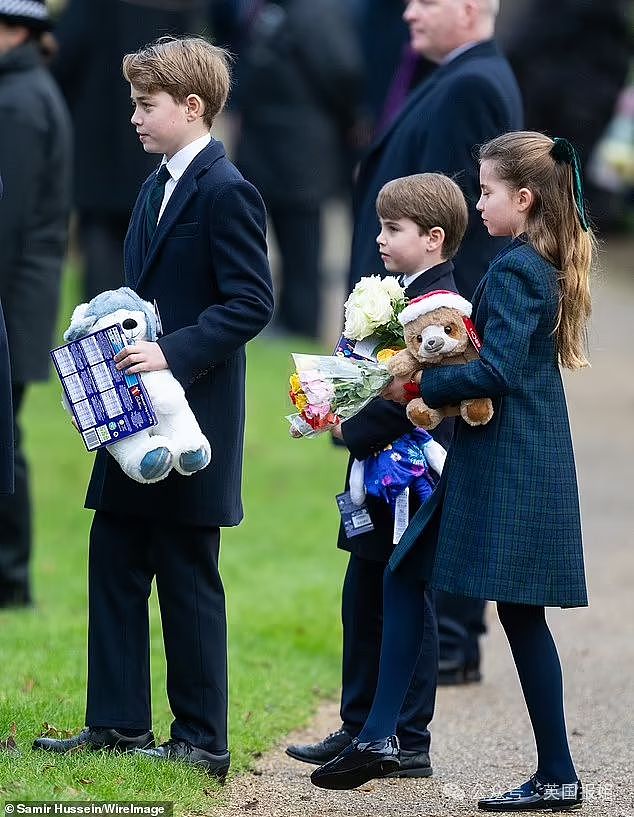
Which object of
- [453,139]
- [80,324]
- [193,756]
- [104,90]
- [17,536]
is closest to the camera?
[80,324]

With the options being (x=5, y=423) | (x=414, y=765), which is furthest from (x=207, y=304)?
(x=414, y=765)

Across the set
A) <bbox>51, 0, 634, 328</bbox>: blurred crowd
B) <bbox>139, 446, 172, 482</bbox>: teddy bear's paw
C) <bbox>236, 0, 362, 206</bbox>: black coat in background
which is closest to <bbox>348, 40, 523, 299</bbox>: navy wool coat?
<bbox>139, 446, 172, 482</bbox>: teddy bear's paw

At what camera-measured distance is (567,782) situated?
13.2ft

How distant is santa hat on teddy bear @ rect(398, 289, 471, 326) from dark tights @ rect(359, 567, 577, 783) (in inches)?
26.4

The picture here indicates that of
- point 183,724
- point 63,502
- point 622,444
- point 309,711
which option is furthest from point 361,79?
point 183,724

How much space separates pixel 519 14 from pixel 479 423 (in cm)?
1326

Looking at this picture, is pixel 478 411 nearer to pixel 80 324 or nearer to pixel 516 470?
pixel 516 470

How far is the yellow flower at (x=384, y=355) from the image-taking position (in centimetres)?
404

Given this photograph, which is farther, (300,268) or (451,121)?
(300,268)

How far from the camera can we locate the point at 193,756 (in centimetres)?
413

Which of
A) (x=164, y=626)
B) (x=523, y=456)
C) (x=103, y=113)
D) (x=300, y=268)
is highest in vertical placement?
(x=103, y=113)

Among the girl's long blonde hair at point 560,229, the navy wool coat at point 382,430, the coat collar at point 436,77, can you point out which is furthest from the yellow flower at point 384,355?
the coat collar at point 436,77

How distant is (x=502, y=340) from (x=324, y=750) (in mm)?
1330

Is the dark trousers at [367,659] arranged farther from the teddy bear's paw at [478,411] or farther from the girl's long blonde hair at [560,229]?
the girl's long blonde hair at [560,229]
